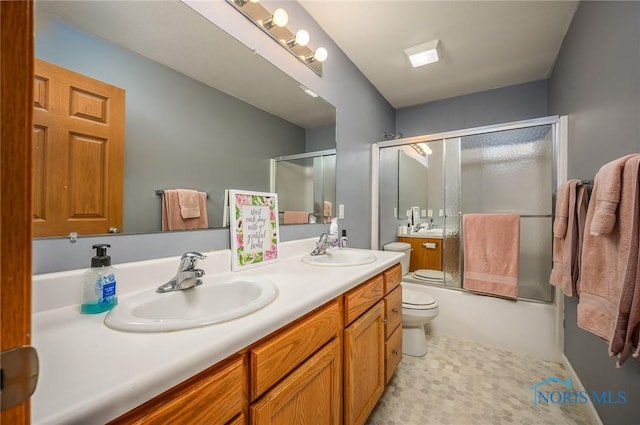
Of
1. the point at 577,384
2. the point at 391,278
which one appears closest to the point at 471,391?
the point at 577,384

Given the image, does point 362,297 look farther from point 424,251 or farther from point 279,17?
point 424,251

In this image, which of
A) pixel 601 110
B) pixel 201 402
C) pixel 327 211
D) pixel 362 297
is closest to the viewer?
pixel 201 402

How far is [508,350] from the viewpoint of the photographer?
1.93 meters

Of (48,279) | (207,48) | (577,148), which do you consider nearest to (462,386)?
(577,148)

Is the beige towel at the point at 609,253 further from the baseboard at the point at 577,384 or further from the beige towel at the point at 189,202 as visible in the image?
the beige towel at the point at 189,202

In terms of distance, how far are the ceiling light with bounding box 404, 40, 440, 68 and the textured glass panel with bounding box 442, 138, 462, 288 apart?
69cm

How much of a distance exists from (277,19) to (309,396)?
1649 millimetres

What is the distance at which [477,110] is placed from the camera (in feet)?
8.57

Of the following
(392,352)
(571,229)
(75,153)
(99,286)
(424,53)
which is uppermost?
(424,53)

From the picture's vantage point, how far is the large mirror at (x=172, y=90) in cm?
75

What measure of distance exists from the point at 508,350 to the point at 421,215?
140 centimetres

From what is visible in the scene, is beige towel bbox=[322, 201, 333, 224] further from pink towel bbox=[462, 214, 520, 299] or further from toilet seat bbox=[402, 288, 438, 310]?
pink towel bbox=[462, 214, 520, 299]

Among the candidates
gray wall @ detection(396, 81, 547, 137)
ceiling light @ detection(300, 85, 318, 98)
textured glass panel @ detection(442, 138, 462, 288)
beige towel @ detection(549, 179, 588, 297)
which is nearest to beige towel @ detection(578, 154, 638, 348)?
beige towel @ detection(549, 179, 588, 297)

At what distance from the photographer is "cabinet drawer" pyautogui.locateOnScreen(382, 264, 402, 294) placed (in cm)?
138
